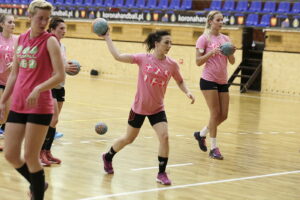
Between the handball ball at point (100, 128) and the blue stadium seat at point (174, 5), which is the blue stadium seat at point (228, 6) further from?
the handball ball at point (100, 128)

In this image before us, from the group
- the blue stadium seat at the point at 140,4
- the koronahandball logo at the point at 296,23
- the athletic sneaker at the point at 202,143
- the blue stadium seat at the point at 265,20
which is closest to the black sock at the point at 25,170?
the athletic sneaker at the point at 202,143

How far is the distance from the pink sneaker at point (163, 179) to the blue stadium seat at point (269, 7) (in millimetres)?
15710

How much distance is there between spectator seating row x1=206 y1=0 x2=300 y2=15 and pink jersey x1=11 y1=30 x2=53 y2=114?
55.0 ft

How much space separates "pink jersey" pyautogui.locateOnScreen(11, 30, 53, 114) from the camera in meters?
4.71

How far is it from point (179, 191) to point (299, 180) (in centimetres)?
170

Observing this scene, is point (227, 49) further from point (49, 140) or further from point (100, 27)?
point (49, 140)

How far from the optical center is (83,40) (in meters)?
24.3

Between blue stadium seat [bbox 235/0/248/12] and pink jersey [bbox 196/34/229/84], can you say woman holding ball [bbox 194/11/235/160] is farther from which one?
blue stadium seat [bbox 235/0/248/12]

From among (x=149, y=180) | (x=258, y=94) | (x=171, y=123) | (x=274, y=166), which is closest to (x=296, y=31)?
(x=258, y=94)

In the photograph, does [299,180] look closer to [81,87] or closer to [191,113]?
[191,113]

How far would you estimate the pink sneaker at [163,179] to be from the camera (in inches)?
256

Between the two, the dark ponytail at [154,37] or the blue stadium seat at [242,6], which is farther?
the blue stadium seat at [242,6]

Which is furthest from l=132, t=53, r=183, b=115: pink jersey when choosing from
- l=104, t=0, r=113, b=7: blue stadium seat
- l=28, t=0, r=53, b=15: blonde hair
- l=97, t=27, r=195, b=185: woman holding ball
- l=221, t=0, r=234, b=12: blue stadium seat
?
l=104, t=0, r=113, b=7: blue stadium seat

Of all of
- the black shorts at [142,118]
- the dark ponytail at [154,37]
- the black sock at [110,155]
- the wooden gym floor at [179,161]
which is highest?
the dark ponytail at [154,37]
